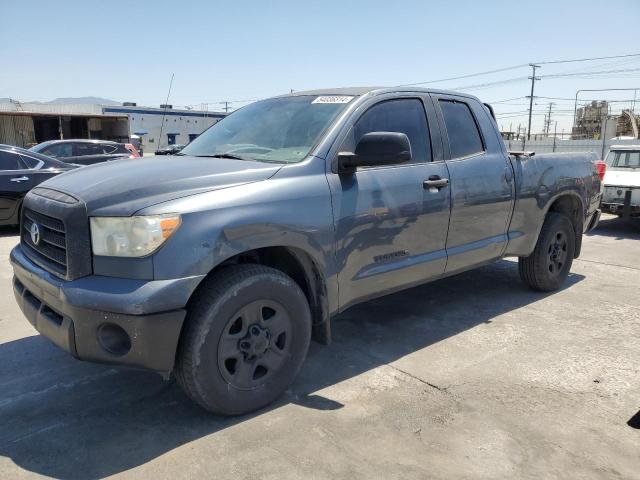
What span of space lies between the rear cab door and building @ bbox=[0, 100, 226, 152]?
2173 centimetres

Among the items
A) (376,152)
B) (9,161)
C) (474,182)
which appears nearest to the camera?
(376,152)

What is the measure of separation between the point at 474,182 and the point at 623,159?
795cm

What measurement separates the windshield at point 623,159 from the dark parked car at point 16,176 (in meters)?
10.6

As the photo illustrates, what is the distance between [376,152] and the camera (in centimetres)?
319

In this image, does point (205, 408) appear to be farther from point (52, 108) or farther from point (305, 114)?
point (52, 108)

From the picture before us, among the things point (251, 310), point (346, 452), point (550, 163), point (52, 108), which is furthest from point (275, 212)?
point (52, 108)

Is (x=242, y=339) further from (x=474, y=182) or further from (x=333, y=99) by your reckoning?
(x=474, y=182)

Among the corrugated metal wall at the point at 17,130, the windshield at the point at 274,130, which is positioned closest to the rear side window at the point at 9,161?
the windshield at the point at 274,130

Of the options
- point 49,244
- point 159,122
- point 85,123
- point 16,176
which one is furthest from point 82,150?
point 159,122

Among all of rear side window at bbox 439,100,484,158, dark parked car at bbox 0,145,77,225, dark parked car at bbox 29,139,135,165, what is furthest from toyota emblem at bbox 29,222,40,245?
dark parked car at bbox 29,139,135,165

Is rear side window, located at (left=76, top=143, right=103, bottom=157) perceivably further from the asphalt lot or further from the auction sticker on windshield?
the auction sticker on windshield

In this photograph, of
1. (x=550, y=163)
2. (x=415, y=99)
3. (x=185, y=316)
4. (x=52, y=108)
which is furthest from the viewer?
(x=52, y=108)

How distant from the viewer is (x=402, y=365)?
12.1 ft

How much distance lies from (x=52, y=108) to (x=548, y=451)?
4620cm
